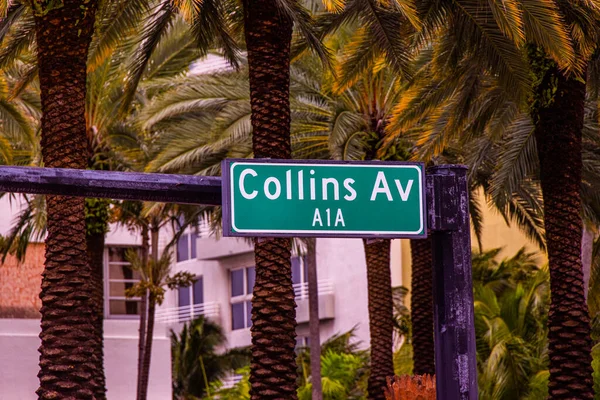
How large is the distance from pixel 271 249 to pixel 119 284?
21.1 meters

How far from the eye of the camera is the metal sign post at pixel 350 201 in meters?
7.52

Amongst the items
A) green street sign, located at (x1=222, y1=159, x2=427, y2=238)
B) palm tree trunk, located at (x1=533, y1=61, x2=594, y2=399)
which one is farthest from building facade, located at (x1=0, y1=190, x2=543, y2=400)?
green street sign, located at (x1=222, y1=159, x2=427, y2=238)

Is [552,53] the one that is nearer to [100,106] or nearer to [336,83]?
[336,83]

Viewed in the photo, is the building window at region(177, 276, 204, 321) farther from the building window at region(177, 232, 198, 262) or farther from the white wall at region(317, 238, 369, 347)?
the white wall at region(317, 238, 369, 347)

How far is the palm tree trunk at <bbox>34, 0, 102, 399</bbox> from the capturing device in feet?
52.9

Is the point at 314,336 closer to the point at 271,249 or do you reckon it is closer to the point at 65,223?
the point at 271,249

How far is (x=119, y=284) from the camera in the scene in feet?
122

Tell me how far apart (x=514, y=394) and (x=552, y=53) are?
1405 centimetres

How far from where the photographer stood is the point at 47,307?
16219mm

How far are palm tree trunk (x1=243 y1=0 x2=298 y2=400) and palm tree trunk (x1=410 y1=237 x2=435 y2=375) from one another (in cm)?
1034

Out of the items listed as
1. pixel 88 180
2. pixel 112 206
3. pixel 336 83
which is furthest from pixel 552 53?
pixel 112 206

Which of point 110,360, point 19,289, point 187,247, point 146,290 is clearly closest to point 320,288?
point 187,247

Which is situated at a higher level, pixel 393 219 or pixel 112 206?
pixel 112 206

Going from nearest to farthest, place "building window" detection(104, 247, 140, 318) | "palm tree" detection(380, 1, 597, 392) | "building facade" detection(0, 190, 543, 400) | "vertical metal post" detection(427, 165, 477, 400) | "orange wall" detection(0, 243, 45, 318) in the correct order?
1. "vertical metal post" detection(427, 165, 477, 400)
2. "palm tree" detection(380, 1, 597, 392)
3. "building facade" detection(0, 190, 543, 400)
4. "orange wall" detection(0, 243, 45, 318)
5. "building window" detection(104, 247, 140, 318)
